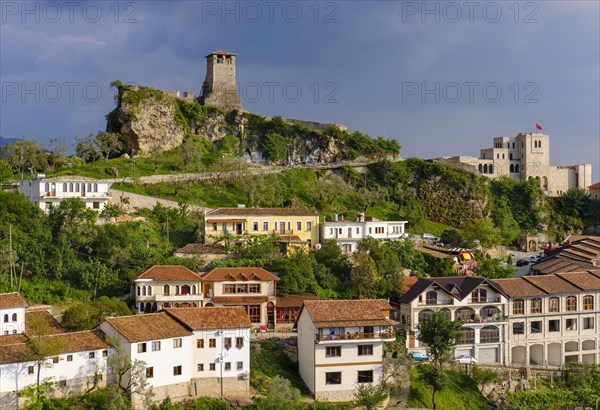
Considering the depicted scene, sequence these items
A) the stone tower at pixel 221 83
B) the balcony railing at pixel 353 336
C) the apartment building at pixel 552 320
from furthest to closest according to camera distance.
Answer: the stone tower at pixel 221 83 < the apartment building at pixel 552 320 < the balcony railing at pixel 353 336

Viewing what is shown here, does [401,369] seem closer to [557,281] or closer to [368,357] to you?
[368,357]

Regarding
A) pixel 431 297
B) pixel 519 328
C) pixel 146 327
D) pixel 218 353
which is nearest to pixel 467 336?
pixel 431 297

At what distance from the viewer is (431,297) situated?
50.2 metres

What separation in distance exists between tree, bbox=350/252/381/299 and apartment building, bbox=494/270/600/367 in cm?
820

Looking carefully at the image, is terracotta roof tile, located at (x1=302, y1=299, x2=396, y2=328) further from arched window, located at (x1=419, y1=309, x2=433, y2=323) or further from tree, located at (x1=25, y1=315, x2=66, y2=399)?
tree, located at (x1=25, y1=315, x2=66, y2=399)

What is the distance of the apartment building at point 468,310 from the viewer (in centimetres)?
5006

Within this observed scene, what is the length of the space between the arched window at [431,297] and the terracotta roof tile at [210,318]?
13.1m

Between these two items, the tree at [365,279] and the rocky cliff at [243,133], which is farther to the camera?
the rocky cliff at [243,133]

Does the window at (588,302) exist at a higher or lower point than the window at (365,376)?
higher

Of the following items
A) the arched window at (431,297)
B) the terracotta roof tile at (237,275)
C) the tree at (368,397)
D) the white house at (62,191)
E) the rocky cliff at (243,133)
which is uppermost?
the rocky cliff at (243,133)

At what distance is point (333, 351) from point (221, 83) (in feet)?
168

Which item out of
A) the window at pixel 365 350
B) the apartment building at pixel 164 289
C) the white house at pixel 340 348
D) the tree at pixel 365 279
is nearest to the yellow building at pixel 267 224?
the tree at pixel 365 279

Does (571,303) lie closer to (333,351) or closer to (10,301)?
(333,351)

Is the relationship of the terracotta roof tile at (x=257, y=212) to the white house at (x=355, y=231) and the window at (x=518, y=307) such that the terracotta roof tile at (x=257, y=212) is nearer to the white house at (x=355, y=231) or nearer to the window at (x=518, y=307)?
the white house at (x=355, y=231)
